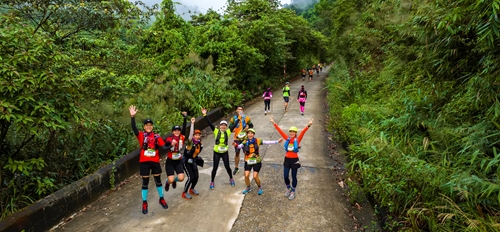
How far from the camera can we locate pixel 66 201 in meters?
5.23

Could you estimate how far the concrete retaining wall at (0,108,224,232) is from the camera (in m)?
4.41

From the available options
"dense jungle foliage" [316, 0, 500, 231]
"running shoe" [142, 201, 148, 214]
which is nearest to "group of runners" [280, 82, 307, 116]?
"dense jungle foliage" [316, 0, 500, 231]

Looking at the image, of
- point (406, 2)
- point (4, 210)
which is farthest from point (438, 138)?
point (4, 210)

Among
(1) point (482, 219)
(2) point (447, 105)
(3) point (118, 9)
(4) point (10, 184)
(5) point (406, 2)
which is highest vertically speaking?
(3) point (118, 9)

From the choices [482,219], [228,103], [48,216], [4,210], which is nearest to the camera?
[482,219]

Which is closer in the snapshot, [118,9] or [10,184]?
[10,184]

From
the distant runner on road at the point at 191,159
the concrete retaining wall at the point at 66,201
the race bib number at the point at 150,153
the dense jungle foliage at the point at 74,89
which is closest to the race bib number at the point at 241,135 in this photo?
the distant runner on road at the point at 191,159

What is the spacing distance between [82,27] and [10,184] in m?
3.58

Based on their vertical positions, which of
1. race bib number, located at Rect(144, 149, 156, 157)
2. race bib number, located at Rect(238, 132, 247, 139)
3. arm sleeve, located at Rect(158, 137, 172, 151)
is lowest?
race bib number, located at Rect(238, 132, 247, 139)

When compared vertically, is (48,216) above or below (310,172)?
above

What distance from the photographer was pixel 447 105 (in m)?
5.15

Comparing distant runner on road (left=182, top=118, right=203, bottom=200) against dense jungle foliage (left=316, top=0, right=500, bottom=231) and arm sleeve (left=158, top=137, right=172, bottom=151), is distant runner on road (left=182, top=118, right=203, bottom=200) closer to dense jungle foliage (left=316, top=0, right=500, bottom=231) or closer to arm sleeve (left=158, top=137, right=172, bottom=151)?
arm sleeve (left=158, top=137, right=172, bottom=151)

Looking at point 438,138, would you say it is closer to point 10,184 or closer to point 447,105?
point 447,105

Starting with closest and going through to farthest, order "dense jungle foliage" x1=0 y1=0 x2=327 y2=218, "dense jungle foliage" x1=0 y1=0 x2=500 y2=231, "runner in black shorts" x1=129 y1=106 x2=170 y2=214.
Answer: "dense jungle foliage" x1=0 y1=0 x2=500 y2=231, "dense jungle foliage" x1=0 y1=0 x2=327 y2=218, "runner in black shorts" x1=129 y1=106 x2=170 y2=214
